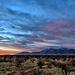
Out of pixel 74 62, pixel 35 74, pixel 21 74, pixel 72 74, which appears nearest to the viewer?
pixel 74 62

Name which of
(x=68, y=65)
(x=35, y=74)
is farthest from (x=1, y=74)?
(x=68, y=65)

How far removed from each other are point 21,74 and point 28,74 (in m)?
0.56

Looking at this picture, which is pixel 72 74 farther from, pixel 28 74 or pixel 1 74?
pixel 1 74

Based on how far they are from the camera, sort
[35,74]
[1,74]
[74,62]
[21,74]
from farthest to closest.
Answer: [1,74]
[35,74]
[21,74]
[74,62]

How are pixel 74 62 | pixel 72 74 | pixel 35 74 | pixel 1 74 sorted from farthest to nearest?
1. pixel 1 74
2. pixel 72 74
3. pixel 35 74
4. pixel 74 62

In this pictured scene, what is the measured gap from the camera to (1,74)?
10859mm

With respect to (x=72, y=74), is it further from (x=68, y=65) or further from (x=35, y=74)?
(x=68, y=65)

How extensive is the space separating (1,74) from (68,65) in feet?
22.6

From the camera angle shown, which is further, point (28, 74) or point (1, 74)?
point (1, 74)

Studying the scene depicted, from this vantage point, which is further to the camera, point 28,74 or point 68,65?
point 28,74

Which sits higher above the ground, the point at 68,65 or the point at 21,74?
the point at 68,65

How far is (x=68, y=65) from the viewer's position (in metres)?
5.89

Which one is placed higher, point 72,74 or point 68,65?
point 68,65

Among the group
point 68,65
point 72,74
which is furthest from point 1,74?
point 68,65
